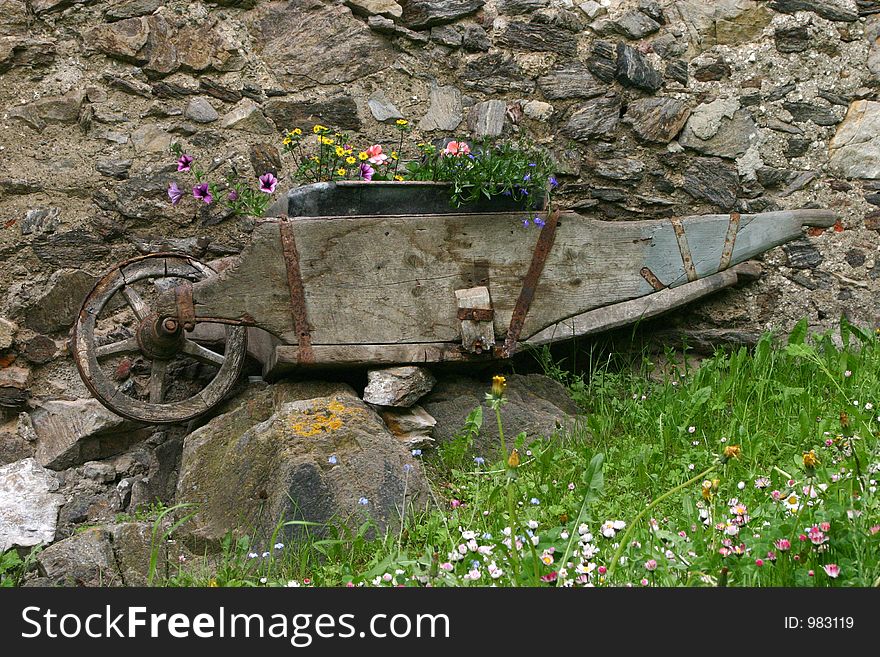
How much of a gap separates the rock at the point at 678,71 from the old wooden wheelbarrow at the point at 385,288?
2.29ft

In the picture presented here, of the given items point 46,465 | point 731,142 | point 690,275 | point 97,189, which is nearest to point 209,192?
point 97,189

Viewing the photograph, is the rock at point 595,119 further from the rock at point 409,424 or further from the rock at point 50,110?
the rock at point 50,110

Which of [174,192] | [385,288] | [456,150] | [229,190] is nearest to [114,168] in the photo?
[174,192]

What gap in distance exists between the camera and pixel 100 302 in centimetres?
310

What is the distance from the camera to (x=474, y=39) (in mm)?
3682

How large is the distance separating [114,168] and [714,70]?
236 cm

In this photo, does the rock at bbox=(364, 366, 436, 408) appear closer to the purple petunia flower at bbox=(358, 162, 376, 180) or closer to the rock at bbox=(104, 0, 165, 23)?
the purple petunia flower at bbox=(358, 162, 376, 180)

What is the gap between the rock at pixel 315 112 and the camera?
3.58m

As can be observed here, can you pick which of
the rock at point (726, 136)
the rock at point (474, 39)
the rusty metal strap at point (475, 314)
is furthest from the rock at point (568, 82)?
the rusty metal strap at point (475, 314)

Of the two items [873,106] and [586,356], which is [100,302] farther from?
[873,106]

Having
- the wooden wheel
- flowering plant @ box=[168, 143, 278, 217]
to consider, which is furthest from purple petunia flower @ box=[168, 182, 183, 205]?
the wooden wheel

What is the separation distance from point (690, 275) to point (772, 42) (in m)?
1.11

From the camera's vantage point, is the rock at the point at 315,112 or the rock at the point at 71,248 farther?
the rock at the point at 315,112

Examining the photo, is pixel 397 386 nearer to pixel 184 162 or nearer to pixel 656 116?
pixel 184 162
